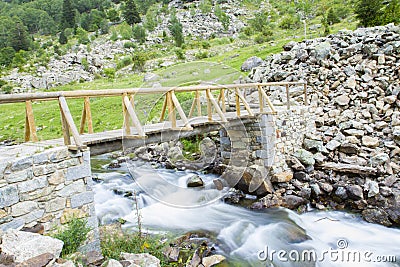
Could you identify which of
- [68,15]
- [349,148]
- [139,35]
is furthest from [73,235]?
[68,15]

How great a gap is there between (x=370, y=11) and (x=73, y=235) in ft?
78.0

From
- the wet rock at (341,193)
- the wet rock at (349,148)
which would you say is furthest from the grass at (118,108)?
the wet rock at (341,193)

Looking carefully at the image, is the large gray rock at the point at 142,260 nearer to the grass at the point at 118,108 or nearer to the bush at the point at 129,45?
the grass at the point at 118,108

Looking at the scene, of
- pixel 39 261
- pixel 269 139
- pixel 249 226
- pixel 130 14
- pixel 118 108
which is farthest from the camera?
pixel 130 14

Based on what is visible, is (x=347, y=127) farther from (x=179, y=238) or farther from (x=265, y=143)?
(x=179, y=238)

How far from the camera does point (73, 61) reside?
1885 inches

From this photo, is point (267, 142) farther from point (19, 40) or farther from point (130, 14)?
point (130, 14)

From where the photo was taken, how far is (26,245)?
3.79 m

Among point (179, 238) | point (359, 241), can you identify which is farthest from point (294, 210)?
point (179, 238)

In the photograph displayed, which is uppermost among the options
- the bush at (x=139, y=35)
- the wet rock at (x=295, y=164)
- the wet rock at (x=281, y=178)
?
the bush at (x=139, y=35)

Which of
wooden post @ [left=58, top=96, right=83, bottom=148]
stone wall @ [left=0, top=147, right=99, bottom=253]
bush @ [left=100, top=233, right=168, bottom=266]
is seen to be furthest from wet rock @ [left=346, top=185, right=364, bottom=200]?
wooden post @ [left=58, top=96, right=83, bottom=148]

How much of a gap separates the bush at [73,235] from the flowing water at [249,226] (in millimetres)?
3502

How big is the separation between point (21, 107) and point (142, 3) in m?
75.7

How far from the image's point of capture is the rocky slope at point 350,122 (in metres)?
9.24
